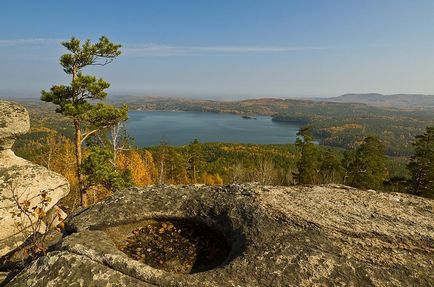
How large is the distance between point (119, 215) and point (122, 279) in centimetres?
287

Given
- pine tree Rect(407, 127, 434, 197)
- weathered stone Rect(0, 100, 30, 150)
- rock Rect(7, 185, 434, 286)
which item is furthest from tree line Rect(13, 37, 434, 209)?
rock Rect(7, 185, 434, 286)

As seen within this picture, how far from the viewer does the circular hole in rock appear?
7129mm

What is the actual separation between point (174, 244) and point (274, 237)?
99.7 inches

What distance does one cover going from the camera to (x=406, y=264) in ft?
20.1

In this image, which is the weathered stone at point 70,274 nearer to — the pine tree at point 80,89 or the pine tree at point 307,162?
the pine tree at point 80,89

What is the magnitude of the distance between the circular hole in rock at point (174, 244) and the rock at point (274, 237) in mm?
148

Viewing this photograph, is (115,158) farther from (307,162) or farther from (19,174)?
(307,162)

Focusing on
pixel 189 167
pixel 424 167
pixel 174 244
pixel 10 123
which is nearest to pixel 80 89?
pixel 10 123

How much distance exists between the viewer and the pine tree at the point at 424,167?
3641 cm

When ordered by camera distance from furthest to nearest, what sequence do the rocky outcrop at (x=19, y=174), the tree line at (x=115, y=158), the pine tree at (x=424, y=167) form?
the pine tree at (x=424, y=167)
the tree line at (x=115, y=158)
the rocky outcrop at (x=19, y=174)

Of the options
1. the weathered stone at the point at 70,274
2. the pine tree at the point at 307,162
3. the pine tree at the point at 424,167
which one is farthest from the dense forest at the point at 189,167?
the weathered stone at the point at 70,274

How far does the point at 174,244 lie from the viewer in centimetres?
783

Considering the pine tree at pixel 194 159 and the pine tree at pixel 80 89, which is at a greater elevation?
the pine tree at pixel 80 89

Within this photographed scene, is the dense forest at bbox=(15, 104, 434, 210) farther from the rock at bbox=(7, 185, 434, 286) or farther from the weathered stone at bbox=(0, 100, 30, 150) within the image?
the rock at bbox=(7, 185, 434, 286)
